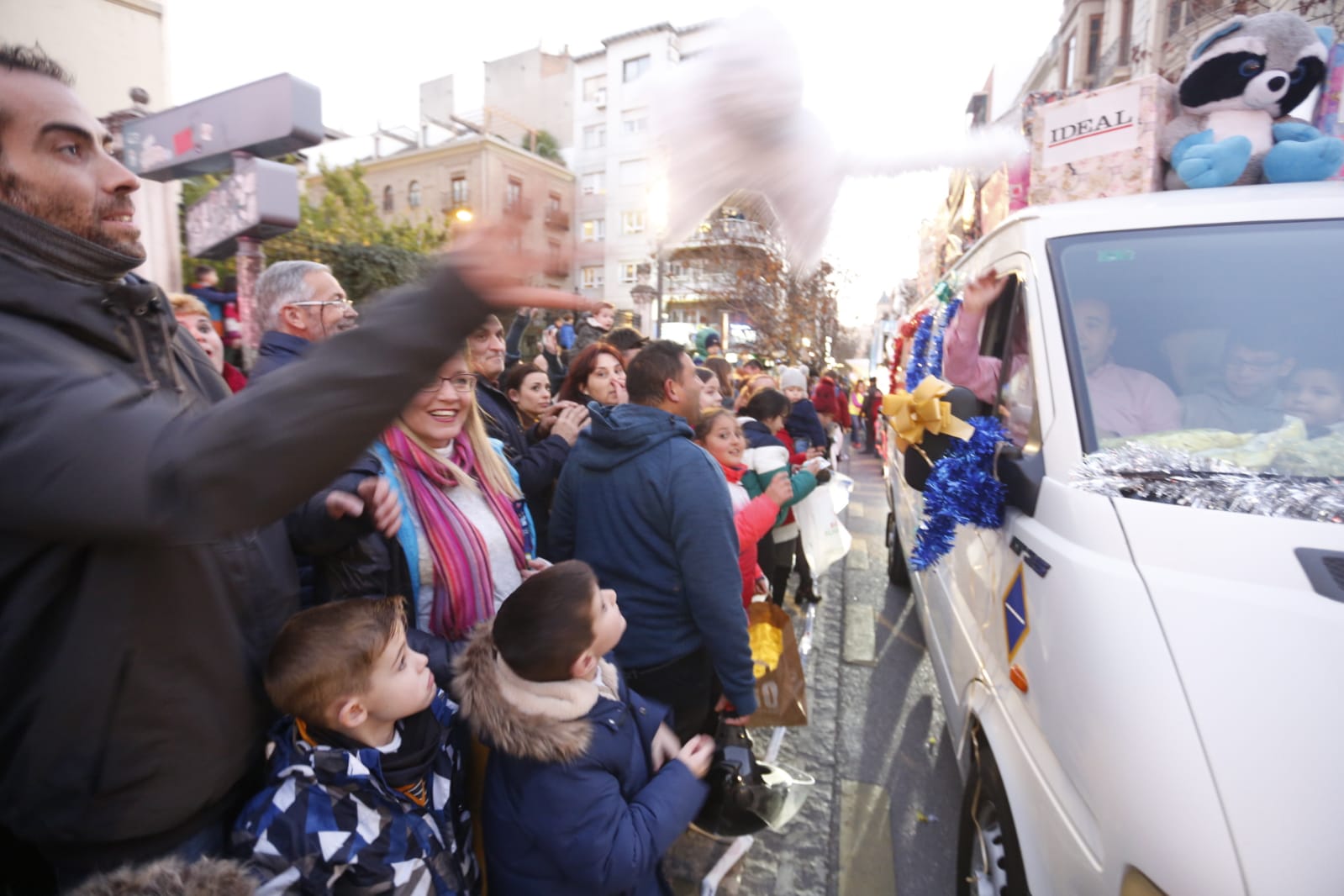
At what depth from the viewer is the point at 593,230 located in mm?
1076

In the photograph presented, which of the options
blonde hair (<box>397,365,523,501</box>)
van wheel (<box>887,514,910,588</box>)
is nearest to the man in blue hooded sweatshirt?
blonde hair (<box>397,365,523,501</box>)

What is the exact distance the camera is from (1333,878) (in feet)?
3.65

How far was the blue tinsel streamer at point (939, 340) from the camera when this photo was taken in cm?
335

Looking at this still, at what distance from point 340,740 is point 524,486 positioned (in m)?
1.66

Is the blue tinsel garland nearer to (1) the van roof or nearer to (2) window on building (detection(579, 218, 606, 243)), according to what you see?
(1) the van roof

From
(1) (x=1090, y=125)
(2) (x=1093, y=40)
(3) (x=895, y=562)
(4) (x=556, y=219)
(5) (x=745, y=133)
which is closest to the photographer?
(4) (x=556, y=219)

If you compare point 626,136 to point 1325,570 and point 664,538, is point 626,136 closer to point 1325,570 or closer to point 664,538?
point 664,538

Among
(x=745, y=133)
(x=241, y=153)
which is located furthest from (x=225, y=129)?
(x=745, y=133)

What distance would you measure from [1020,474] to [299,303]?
101 inches

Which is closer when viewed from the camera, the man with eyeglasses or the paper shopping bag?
the man with eyeglasses

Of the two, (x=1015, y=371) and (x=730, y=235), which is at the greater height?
(x=730, y=235)

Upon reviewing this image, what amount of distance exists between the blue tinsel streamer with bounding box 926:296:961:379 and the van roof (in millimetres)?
892

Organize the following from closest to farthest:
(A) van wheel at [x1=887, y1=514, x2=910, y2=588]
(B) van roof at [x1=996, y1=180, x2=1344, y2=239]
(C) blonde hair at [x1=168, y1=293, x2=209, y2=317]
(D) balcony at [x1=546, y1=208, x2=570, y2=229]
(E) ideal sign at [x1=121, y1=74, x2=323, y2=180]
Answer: (D) balcony at [x1=546, y1=208, x2=570, y2=229], (B) van roof at [x1=996, y1=180, x2=1344, y2=239], (C) blonde hair at [x1=168, y1=293, x2=209, y2=317], (A) van wheel at [x1=887, y1=514, x2=910, y2=588], (E) ideal sign at [x1=121, y1=74, x2=323, y2=180]

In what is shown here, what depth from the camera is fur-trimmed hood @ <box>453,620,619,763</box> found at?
4.99 feet
